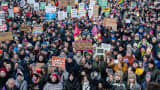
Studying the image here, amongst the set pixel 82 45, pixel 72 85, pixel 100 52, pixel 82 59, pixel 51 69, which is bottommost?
pixel 72 85

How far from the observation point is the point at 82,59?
17.7ft

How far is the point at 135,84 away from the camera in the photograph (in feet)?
14.9

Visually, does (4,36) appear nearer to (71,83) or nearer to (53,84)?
(53,84)

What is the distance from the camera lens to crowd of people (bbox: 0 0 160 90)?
4.61 meters

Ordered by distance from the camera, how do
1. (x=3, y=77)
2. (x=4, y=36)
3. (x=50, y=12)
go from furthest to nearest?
(x=50, y=12), (x=4, y=36), (x=3, y=77)

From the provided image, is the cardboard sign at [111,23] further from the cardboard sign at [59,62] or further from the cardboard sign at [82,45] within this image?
the cardboard sign at [59,62]

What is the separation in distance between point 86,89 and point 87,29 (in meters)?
3.82

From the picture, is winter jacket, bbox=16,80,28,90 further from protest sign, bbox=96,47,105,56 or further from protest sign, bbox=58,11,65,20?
protest sign, bbox=58,11,65,20

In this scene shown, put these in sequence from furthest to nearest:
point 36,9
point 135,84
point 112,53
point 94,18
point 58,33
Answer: point 36,9 → point 94,18 → point 58,33 → point 112,53 → point 135,84

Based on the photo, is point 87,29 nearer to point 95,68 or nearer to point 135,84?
point 95,68

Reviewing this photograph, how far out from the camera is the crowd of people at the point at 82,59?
4.61 metres

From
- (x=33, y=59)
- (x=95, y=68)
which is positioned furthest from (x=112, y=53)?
(x=33, y=59)

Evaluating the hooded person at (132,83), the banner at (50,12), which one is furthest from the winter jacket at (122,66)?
the banner at (50,12)

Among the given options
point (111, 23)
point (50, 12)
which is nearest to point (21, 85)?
point (111, 23)
